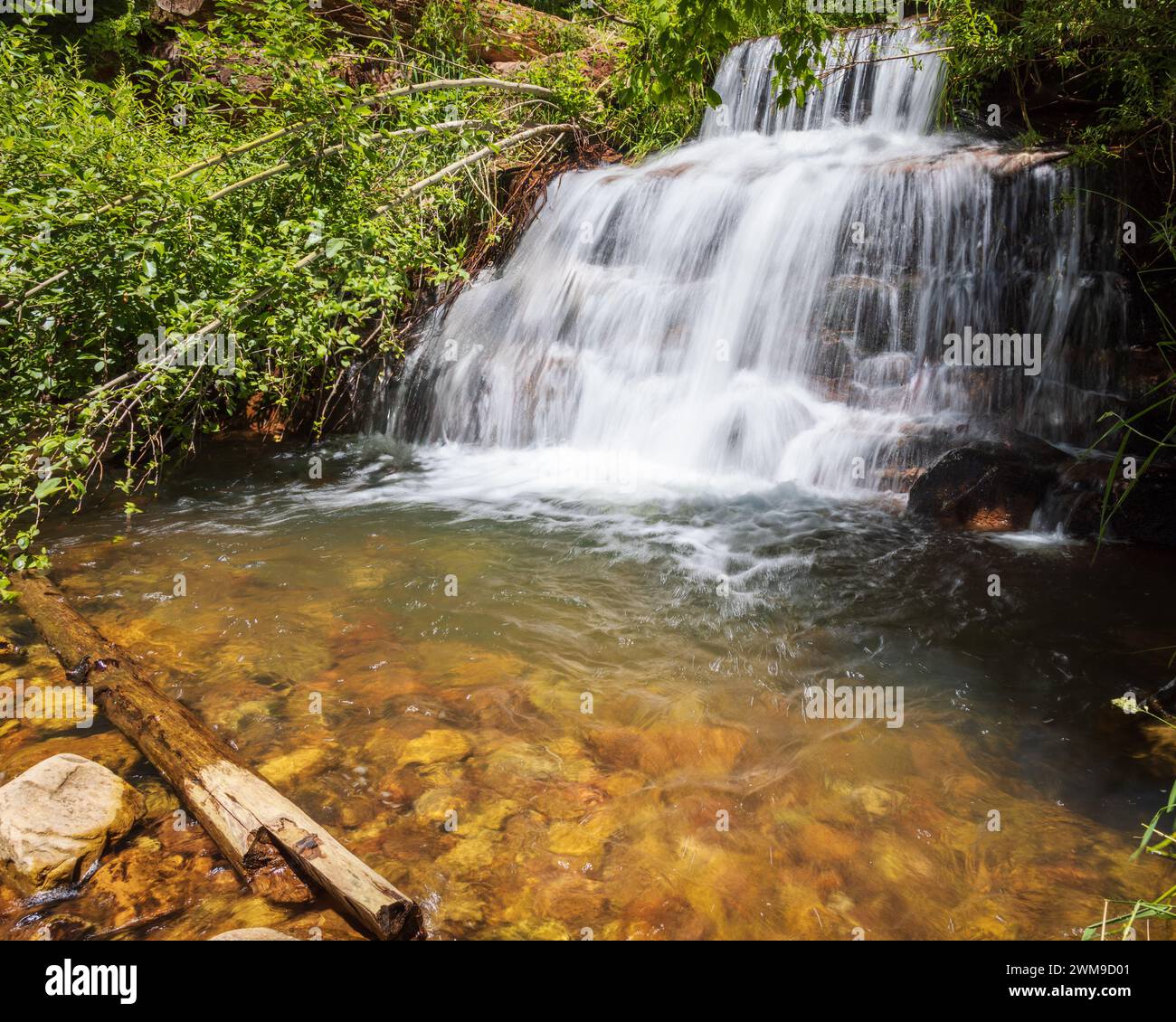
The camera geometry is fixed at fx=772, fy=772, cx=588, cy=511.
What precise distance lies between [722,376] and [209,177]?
16.0 ft

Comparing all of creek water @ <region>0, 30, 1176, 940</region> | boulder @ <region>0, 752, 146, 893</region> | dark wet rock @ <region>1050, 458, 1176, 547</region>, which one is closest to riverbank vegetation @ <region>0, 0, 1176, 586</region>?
dark wet rock @ <region>1050, 458, 1176, 547</region>

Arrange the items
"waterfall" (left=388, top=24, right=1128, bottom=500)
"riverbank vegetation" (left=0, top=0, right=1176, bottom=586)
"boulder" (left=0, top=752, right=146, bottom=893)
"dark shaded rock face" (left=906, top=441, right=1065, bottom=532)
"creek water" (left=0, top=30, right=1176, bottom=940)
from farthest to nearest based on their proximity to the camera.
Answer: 1. "waterfall" (left=388, top=24, right=1128, bottom=500)
2. "dark shaded rock face" (left=906, top=441, right=1065, bottom=532)
3. "riverbank vegetation" (left=0, top=0, right=1176, bottom=586)
4. "creek water" (left=0, top=30, right=1176, bottom=940)
5. "boulder" (left=0, top=752, right=146, bottom=893)

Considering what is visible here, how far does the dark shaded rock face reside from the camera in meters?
5.80

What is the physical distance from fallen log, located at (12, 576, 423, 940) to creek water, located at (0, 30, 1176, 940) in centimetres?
11

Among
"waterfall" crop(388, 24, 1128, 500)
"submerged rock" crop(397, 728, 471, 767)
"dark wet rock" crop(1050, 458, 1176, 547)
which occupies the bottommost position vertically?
"submerged rock" crop(397, 728, 471, 767)

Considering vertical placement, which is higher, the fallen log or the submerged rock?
the fallen log

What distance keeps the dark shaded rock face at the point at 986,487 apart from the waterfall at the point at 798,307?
0.49m

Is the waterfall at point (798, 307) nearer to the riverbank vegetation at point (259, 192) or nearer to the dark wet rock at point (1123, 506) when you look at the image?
the riverbank vegetation at point (259, 192)

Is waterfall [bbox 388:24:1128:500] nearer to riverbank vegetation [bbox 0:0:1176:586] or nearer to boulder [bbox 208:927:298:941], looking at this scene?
riverbank vegetation [bbox 0:0:1176:586]

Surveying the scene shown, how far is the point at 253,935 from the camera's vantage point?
2.28 m

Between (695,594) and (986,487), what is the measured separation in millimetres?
2553

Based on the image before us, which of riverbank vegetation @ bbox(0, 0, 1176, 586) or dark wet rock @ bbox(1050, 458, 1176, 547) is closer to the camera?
riverbank vegetation @ bbox(0, 0, 1176, 586)

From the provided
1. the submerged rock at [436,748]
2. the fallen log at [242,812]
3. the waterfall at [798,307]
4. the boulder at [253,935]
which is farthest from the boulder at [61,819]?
the waterfall at [798,307]

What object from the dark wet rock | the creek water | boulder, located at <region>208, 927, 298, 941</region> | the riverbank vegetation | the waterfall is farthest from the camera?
the waterfall
